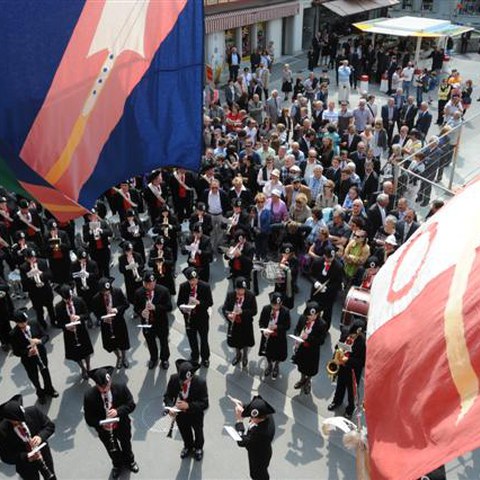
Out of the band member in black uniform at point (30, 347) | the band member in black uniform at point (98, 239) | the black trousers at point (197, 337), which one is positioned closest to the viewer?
the band member in black uniform at point (30, 347)

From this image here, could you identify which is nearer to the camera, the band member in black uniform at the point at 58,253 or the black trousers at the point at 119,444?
the black trousers at the point at 119,444

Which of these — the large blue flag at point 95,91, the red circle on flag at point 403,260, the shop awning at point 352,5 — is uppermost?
the large blue flag at point 95,91

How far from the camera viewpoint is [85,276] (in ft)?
30.0

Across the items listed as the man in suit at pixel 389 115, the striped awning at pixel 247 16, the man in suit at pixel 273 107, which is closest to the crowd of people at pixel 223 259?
the man in suit at pixel 389 115

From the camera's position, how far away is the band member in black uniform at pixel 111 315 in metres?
8.23

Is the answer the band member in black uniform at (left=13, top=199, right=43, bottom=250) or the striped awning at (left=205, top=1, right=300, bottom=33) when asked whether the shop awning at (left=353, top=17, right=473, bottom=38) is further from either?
the band member in black uniform at (left=13, top=199, right=43, bottom=250)

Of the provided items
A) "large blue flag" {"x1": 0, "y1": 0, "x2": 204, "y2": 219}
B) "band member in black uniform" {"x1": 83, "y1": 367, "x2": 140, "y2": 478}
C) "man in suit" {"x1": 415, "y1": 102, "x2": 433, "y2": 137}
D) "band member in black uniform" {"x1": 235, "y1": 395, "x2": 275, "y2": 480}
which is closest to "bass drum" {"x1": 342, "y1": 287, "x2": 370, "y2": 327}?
"band member in black uniform" {"x1": 235, "y1": 395, "x2": 275, "y2": 480}

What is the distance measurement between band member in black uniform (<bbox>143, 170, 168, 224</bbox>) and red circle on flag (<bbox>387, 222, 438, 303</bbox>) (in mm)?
7707

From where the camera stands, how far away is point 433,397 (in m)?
3.17

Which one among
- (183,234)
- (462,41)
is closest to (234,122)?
(183,234)

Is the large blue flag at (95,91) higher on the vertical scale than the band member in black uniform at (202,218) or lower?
higher

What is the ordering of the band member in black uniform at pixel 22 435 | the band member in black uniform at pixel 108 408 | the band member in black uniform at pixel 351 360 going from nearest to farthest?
the band member in black uniform at pixel 22 435
the band member in black uniform at pixel 108 408
the band member in black uniform at pixel 351 360

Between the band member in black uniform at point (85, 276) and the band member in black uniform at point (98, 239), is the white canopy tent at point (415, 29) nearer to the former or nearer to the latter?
the band member in black uniform at point (98, 239)

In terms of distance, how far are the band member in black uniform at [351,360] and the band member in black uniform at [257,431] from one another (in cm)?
145
